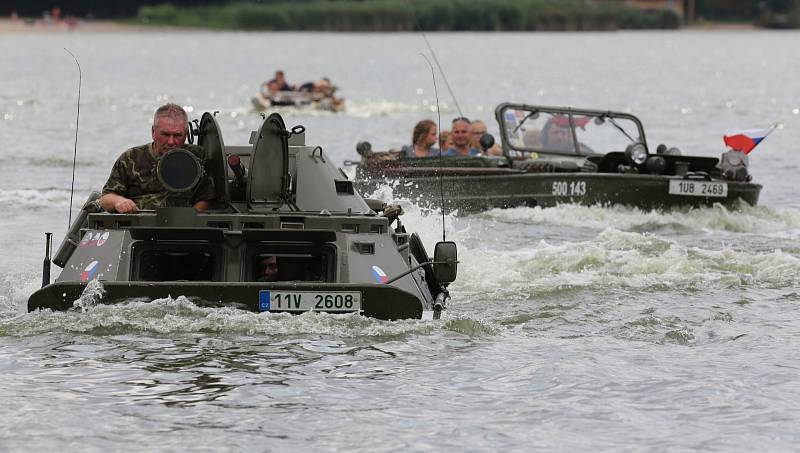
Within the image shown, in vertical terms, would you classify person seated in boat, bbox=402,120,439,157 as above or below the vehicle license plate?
above

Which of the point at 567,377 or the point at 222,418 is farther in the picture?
the point at 567,377

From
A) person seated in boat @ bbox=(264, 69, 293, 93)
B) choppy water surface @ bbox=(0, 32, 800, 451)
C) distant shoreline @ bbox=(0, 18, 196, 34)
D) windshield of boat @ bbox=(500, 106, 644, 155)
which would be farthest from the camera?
distant shoreline @ bbox=(0, 18, 196, 34)

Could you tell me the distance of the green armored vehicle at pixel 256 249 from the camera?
12.1 meters

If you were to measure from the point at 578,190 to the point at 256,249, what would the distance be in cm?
1025

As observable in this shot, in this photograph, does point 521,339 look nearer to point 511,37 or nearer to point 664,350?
point 664,350

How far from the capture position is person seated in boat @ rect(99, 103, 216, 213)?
514 inches

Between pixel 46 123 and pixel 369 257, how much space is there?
2982cm

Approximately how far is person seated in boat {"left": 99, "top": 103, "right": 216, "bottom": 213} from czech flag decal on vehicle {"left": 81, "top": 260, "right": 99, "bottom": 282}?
58 cm

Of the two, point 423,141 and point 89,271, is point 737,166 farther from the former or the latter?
point 89,271

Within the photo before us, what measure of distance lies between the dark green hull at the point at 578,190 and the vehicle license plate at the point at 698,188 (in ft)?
0.14

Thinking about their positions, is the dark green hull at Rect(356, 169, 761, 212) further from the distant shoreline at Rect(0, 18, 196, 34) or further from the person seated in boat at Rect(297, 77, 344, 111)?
the distant shoreline at Rect(0, 18, 196, 34)

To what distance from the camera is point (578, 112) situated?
949 inches

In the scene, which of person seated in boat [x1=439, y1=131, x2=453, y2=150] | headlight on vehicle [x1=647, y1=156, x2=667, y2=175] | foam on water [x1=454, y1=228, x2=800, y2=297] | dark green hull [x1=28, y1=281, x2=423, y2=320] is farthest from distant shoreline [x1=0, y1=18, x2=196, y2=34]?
dark green hull [x1=28, y1=281, x2=423, y2=320]

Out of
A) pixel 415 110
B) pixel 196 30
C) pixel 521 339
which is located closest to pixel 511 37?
pixel 196 30
